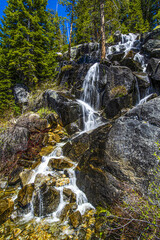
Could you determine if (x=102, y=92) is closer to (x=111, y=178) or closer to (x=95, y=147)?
(x=95, y=147)

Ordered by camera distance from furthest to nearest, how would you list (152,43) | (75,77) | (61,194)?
1. (152,43)
2. (75,77)
3. (61,194)

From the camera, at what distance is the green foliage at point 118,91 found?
848cm

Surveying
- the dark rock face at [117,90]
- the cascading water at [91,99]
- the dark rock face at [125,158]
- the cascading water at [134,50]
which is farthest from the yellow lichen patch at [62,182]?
the cascading water at [134,50]

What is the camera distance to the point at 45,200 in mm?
4328

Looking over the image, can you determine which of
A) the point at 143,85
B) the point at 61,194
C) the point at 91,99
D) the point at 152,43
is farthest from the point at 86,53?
the point at 61,194

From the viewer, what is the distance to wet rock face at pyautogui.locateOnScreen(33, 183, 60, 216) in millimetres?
4230

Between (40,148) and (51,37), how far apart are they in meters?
14.2

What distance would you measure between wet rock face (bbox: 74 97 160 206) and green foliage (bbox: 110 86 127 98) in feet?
15.8

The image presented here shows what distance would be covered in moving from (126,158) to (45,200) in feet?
10.9

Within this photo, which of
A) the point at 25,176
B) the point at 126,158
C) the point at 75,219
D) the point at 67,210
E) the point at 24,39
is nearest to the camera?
the point at 126,158

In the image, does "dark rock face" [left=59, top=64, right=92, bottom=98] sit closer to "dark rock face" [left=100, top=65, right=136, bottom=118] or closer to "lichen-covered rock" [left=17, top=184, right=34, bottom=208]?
"dark rock face" [left=100, top=65, right=136, bottom=118]

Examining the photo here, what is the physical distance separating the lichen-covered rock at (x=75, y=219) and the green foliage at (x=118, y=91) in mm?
7380

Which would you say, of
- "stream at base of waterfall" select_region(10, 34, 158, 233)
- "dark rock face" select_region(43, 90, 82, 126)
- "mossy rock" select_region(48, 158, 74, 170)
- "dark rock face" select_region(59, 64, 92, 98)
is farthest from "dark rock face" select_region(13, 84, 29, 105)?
"mossy rock" select_region(48, 158, 74, 170)

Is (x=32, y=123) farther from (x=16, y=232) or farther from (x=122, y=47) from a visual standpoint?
(x=122, y=47)
